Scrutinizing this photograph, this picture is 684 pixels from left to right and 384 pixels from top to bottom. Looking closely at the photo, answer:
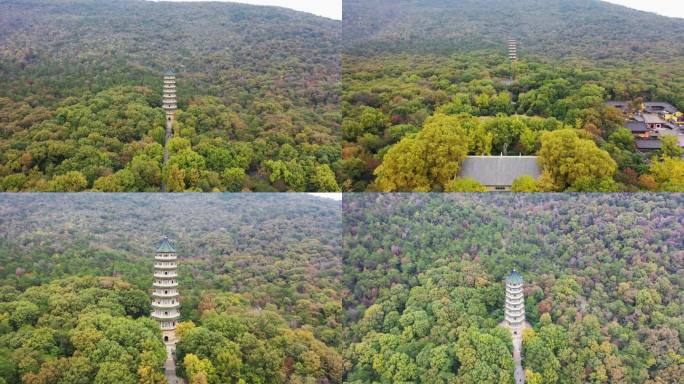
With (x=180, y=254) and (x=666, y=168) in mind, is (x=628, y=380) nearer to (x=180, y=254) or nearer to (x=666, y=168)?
(x=666, y=168)

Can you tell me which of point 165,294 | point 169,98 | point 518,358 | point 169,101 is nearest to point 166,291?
point 165,294

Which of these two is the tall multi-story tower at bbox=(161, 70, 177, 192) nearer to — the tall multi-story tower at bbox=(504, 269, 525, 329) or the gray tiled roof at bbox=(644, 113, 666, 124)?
the tall multi-story tower at bbox=(504, 269, 525, 329)

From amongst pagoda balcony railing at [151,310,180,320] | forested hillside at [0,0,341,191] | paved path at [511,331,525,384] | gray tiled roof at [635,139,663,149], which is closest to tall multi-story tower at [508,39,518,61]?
gray tiled roof at [635,139,663,149]

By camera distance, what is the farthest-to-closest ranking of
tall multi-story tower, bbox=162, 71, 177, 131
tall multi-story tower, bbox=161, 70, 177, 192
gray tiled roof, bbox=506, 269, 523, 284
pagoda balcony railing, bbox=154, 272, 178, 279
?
tall multi-story tower, bbox=162, 71, 177, 131 < tall multi-story tower, bbox=161, 70, 177, 192 < gray tiled roof, bbox=506, 269, 523, 284 < pagoda balcony railing, bbox=154, 272, 178, 279

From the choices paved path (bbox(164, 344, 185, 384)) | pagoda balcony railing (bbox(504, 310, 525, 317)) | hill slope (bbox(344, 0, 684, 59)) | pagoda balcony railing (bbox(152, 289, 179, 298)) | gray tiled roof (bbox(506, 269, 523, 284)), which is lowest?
paved path (bbox(164, 344, 185, 384))

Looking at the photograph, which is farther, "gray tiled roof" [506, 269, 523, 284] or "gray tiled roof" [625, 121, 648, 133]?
"gray tiled roof" [625, 121, 648, 133]

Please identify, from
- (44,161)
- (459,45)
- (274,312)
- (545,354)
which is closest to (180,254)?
(274,312)

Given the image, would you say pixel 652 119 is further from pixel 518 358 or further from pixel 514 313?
pixel 518 358
